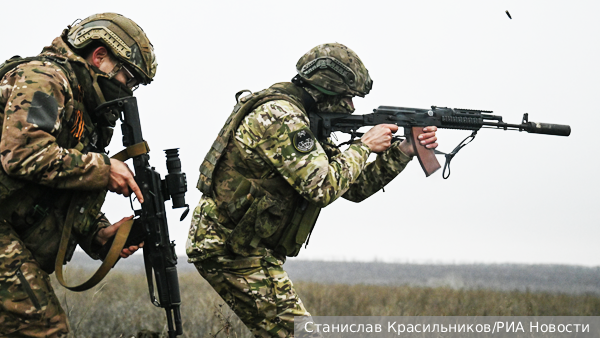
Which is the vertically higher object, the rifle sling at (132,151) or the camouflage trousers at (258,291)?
the rifle sling at (132,151)

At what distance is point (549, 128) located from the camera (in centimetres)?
630

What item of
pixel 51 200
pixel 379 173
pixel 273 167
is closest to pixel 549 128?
pixel 379 173

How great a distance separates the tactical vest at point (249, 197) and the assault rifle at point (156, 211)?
0.57m

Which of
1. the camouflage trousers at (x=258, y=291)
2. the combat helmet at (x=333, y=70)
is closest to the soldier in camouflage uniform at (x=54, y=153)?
the camouflage trousers at (x=258, y=291)

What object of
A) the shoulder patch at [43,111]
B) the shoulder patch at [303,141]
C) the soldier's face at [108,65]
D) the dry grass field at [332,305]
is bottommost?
the dry grass field at [332,305]

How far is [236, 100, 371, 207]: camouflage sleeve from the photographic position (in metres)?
4.27

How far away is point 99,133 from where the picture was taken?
12.6ft

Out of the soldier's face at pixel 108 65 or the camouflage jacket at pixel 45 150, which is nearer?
the camouflage jacket at pixel 45 150

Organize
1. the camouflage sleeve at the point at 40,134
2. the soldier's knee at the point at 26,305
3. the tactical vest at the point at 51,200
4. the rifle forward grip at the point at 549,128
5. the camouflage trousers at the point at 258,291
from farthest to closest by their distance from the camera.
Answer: the rifle forward grip at the point at 549,128
the camouflage trousers at the point at 258,291
the tactical vest at the point at 51,200
the soldier's knee at the point at 26,305
the camouflage sleeve at the point at 40,134

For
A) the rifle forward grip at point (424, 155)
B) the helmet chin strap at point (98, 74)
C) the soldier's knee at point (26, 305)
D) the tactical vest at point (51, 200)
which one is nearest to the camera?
the soldier's knee at point (26, 305)

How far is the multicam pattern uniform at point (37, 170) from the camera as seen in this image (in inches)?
125

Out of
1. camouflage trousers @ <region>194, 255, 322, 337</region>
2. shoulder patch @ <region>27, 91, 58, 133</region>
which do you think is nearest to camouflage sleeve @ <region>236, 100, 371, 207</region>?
camouflage trousers @ <region>194, 255, 322, 337</region>

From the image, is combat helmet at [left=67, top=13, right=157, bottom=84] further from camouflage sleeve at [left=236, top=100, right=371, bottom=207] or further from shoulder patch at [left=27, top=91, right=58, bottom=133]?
camouflage sleeve at [left=236, top=100, right=371, bottom=207]

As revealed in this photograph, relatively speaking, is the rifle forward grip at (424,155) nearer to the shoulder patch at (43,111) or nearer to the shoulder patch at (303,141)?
the shoulder patch at (303,141)
